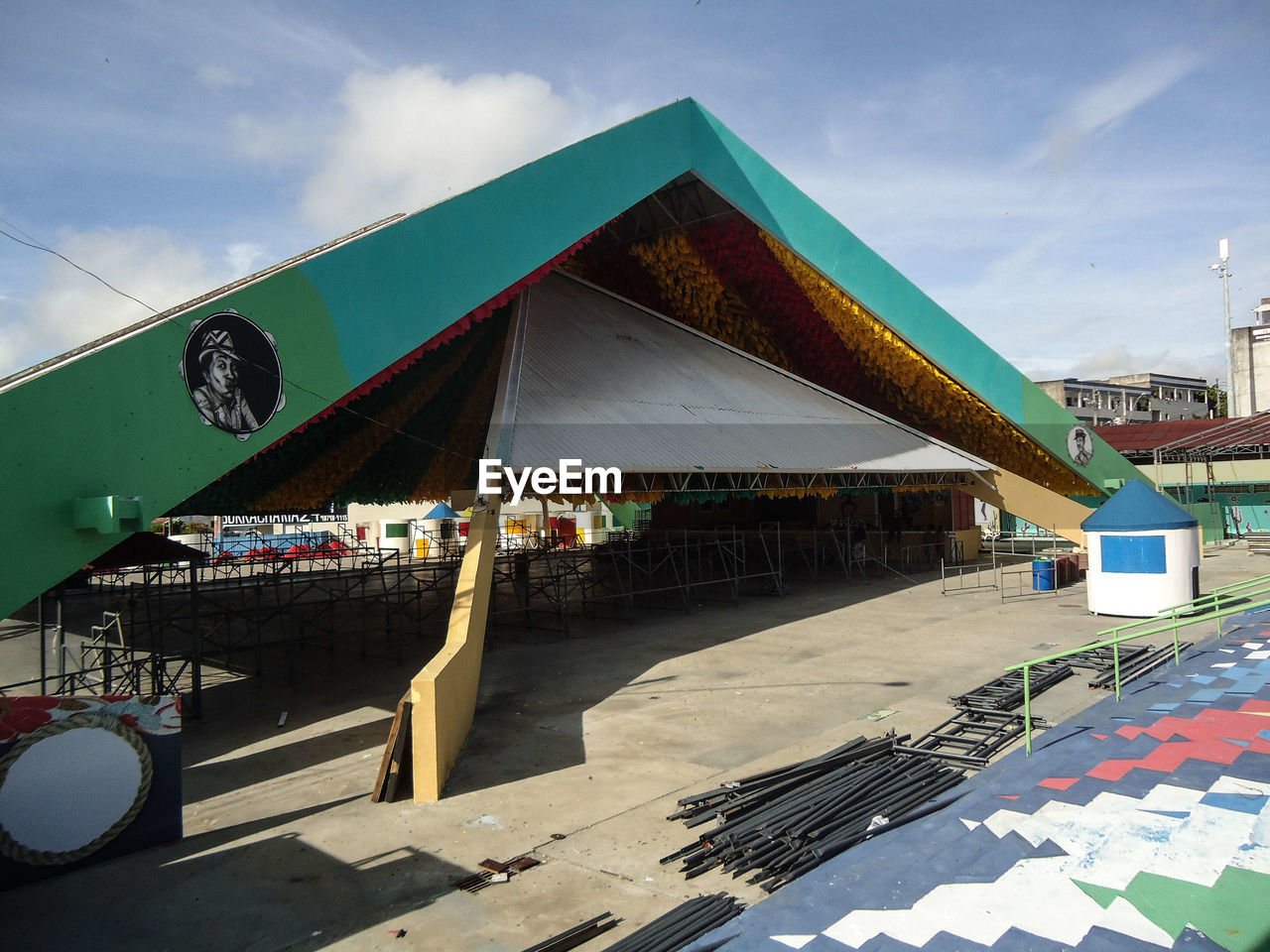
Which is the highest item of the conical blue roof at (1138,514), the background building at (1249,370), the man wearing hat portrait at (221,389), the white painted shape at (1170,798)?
the background building at (1249,370)

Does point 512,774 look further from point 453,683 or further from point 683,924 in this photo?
point 683,924

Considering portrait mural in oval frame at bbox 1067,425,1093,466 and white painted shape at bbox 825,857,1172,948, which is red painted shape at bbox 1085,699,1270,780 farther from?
portrait mural in oval frame at bbox 1067,425,1093,466

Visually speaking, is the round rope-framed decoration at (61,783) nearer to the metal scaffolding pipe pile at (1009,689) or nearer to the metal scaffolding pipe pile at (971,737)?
the metal scaffolding pipe pile at (971,737)

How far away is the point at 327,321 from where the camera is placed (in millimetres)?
9953

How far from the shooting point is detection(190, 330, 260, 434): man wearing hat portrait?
8.64 meters

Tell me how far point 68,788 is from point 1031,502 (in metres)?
25.5

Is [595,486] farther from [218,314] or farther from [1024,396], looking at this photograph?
[1024,396]

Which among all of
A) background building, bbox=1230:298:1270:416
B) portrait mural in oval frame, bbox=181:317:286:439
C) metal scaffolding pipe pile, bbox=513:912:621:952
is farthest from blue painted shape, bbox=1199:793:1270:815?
background building, bbox=1230:298:1270:416

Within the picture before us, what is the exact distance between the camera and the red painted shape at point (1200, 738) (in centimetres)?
784

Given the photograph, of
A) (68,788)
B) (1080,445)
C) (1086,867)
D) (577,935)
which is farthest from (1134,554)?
(68,788)

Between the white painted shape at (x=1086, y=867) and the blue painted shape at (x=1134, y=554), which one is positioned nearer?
the white painted shape at (x=1086, y=867)

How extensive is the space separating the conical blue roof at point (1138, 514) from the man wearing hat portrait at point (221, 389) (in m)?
17.6

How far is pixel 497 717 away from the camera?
11992 millimetres

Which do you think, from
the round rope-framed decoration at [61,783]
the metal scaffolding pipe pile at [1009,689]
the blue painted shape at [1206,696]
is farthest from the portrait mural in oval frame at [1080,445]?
the round rope-framed decoration at [61,783]
